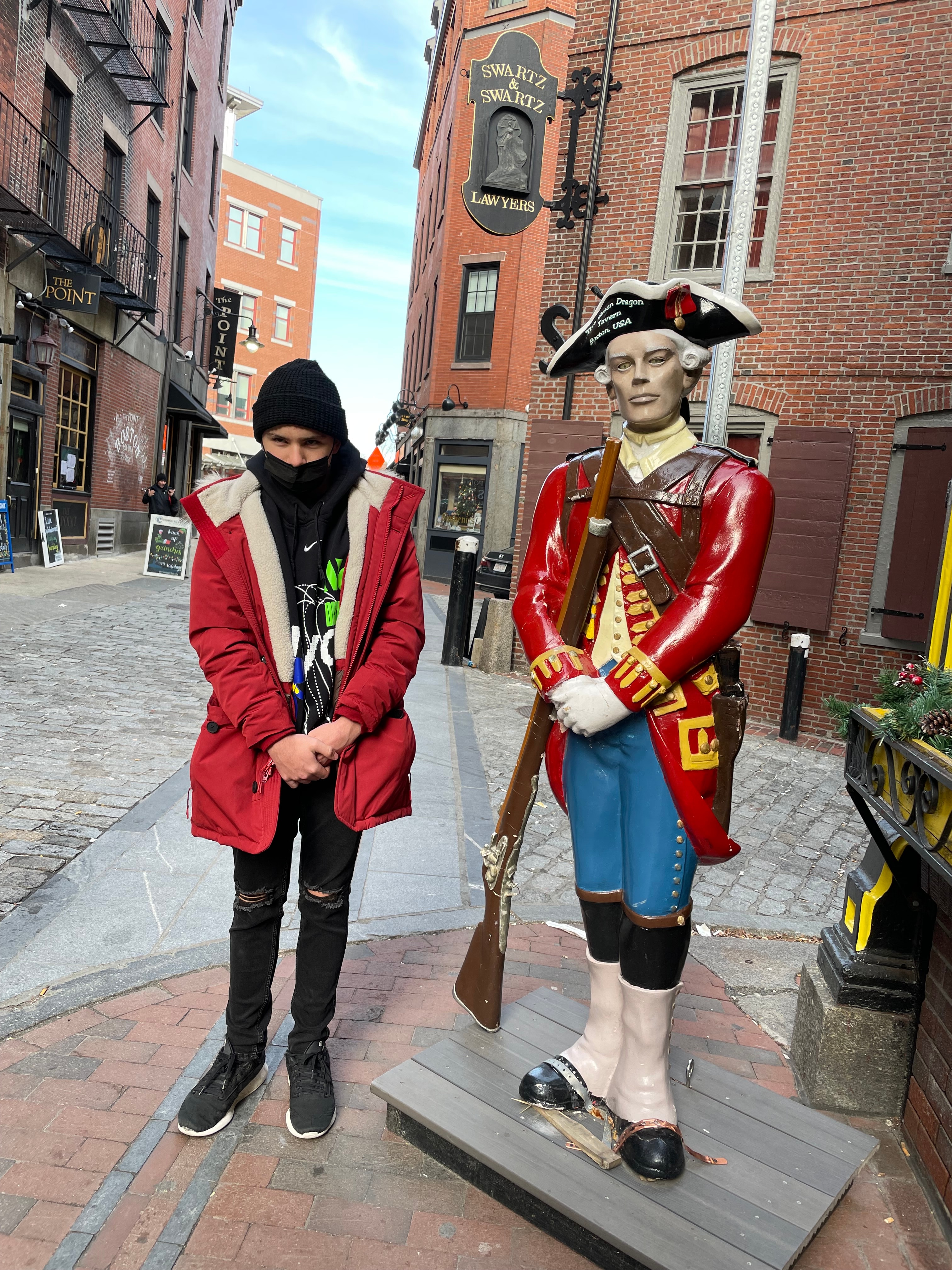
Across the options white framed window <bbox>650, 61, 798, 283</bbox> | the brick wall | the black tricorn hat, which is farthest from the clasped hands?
white framed window <bbox>650, 61, 798, 283</bbox>

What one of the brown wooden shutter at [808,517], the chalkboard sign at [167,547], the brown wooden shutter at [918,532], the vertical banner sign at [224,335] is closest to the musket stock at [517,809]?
the brown wooden shutter at [808,517]

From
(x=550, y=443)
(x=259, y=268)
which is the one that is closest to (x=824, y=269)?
(x=550, y=443)

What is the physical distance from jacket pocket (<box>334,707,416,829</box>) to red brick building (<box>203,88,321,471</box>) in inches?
1564

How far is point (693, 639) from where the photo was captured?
2055 mm

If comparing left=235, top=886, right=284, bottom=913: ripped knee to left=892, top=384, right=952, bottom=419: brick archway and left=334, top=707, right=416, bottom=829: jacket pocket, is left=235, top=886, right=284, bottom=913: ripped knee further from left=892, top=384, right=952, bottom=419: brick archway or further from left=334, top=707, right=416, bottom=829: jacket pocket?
left=892, top=384, right=952, bottom=419: brick archway

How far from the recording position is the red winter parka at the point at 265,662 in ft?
7.17

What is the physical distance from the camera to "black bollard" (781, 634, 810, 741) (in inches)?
322

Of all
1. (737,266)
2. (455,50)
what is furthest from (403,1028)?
(455,50)

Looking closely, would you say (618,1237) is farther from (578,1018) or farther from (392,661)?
(392,661)

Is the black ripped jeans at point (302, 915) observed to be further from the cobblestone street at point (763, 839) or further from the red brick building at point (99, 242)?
the red brick building at point (99, 242)

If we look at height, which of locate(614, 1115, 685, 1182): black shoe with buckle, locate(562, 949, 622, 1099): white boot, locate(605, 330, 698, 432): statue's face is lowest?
locate(614, 1115, 685, 1182): black shoe with buckle

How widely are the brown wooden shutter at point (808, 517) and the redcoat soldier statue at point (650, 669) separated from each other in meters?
6.57

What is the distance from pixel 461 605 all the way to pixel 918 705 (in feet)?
25.3

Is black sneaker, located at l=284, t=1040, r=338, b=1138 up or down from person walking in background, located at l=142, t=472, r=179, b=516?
down
